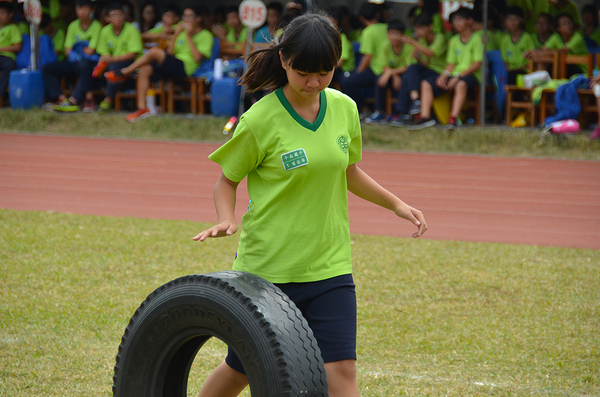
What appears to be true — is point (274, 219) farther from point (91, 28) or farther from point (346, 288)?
point (91, 28)

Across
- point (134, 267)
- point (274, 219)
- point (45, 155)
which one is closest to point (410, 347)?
point (274, 219)

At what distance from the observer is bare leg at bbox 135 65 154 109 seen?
1255cm

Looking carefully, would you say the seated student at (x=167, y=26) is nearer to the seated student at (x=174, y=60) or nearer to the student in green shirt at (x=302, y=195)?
the seated student at (x=174, y=60)

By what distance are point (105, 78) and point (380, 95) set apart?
495 centimetres

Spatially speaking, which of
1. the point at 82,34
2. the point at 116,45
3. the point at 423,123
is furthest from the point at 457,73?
the point at 82,34

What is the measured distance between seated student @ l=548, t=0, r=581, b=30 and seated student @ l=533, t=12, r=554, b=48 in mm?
329

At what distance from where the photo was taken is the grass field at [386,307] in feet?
10.2

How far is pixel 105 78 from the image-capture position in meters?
13.3

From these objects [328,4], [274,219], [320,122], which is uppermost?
[328,4]

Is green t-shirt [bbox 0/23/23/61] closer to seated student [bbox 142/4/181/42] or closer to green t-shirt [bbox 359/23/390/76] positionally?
seated student [bbox 142/4/181/42]

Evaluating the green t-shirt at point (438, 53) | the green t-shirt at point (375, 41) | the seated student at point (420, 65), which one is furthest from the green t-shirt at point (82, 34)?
the green t-shirt at point (438, 53)

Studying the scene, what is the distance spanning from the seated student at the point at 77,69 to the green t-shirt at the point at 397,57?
5.10 metres

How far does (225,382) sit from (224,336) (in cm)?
40

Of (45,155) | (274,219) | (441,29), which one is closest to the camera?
(274,219)
